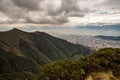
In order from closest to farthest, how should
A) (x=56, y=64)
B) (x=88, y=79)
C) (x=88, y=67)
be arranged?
(x=88, y=79)
(x=88, y=67)
(x=56, y=64)

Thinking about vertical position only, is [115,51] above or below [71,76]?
above

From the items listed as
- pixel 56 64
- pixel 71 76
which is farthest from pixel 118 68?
pixel 56 64

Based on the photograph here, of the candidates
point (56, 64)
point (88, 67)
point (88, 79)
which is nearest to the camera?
point (88, 79)

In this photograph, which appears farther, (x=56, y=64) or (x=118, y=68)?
(x=56, y=64)

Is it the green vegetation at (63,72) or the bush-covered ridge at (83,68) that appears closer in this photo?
the green vegetation at (63,72)

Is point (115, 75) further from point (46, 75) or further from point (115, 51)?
point (46, 75)

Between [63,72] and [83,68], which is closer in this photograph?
[63,72]

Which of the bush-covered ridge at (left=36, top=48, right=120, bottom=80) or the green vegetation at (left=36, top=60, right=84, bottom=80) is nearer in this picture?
the green vegetation at (left=36, top=60, right=84, bottom=80)

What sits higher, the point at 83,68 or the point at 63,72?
the point at 83,68
